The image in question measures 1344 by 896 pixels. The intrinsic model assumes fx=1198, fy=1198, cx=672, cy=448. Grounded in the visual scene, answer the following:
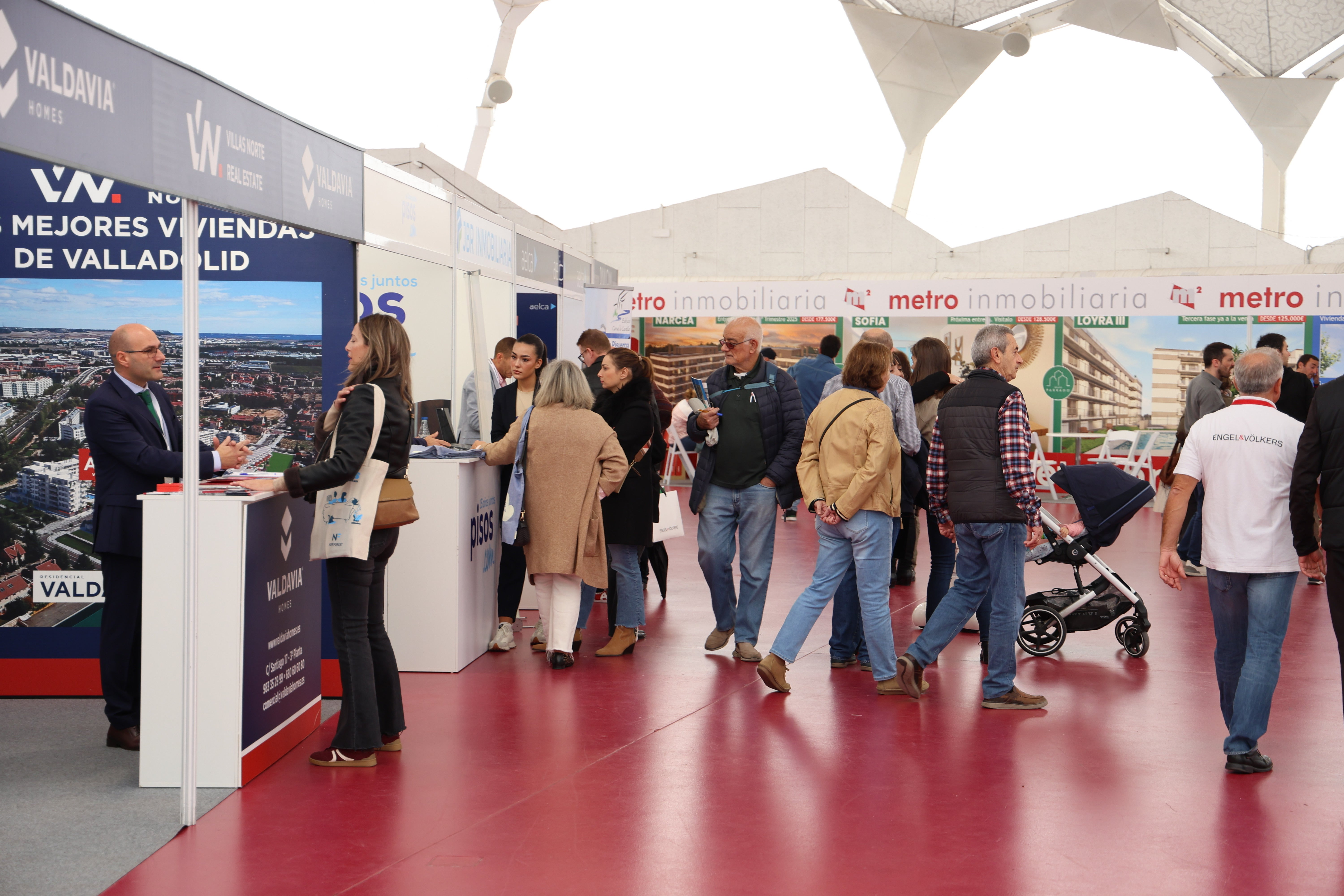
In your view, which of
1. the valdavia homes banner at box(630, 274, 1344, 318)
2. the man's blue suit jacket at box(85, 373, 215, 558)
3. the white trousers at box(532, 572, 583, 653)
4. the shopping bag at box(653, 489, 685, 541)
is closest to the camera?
the man's blue suit jacket at box(85, 373, 215, 558)

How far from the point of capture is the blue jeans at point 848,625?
5.67m

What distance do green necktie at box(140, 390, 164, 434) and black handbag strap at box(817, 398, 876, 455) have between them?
264cm

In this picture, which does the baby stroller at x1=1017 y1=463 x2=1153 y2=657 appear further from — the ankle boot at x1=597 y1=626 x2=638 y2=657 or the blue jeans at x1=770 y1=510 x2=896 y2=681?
the ankle boot at x1=597 y1=626 x2=638 y2=657

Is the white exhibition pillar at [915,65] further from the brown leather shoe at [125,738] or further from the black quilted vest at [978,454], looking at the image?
the brown leather shoe at [125,738]

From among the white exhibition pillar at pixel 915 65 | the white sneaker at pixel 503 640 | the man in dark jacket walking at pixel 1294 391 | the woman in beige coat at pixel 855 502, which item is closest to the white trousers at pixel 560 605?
the white sneaker at pixel 503 640

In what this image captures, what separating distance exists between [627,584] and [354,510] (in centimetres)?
215

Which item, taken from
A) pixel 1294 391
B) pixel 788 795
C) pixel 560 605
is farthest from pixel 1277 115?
pixel 788 795

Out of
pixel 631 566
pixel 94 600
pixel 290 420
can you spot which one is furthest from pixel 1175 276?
pixel 94 600

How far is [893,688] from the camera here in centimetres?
520

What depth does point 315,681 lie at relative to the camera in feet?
15.1

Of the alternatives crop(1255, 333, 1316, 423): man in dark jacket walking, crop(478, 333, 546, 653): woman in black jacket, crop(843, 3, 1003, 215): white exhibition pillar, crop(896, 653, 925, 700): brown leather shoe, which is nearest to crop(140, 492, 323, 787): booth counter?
crop(478, 333, 546, 653): woman in black jacket

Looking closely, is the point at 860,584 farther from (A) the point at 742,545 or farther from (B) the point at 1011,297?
(B) the point at 1011,297

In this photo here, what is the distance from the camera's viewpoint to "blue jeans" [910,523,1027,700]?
482 centimetres

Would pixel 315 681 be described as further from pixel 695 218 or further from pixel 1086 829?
pixel 695 218
